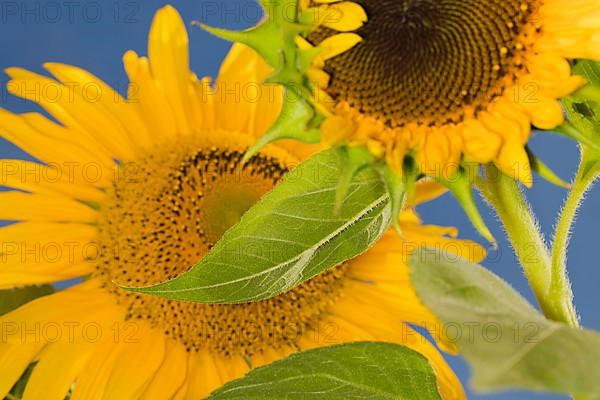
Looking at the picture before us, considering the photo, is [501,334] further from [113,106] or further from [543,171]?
[113,106]

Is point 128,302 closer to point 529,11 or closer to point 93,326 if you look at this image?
point 93,326

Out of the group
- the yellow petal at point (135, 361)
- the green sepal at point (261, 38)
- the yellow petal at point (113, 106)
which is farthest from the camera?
the yellow petal at point (113, 106)

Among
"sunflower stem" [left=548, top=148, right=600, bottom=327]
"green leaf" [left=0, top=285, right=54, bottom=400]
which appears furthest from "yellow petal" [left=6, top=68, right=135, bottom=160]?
"sunflower stem" [left=548, top=148, right=600, bottom=327]

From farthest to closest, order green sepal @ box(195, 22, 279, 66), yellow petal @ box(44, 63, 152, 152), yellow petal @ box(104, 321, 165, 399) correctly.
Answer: yellow petal @ box(44, 63, 152, 152) → yellow petal @ box(104, 321, 165, 399) → green sepal @ box(195, 22, 279, 66)

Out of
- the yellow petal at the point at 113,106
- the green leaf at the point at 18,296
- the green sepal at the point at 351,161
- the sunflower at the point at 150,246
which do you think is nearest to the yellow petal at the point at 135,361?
the sunflower at the point at 150,246

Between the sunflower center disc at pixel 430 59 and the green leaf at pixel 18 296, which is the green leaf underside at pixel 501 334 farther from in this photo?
the green leaf at pixel 18 296

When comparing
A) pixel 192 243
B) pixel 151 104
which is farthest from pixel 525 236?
pixel 151 104

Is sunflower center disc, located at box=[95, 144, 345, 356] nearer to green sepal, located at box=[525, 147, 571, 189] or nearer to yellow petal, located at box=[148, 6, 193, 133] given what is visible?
yellow petal, located at box=[148, 6, 193, 133]
